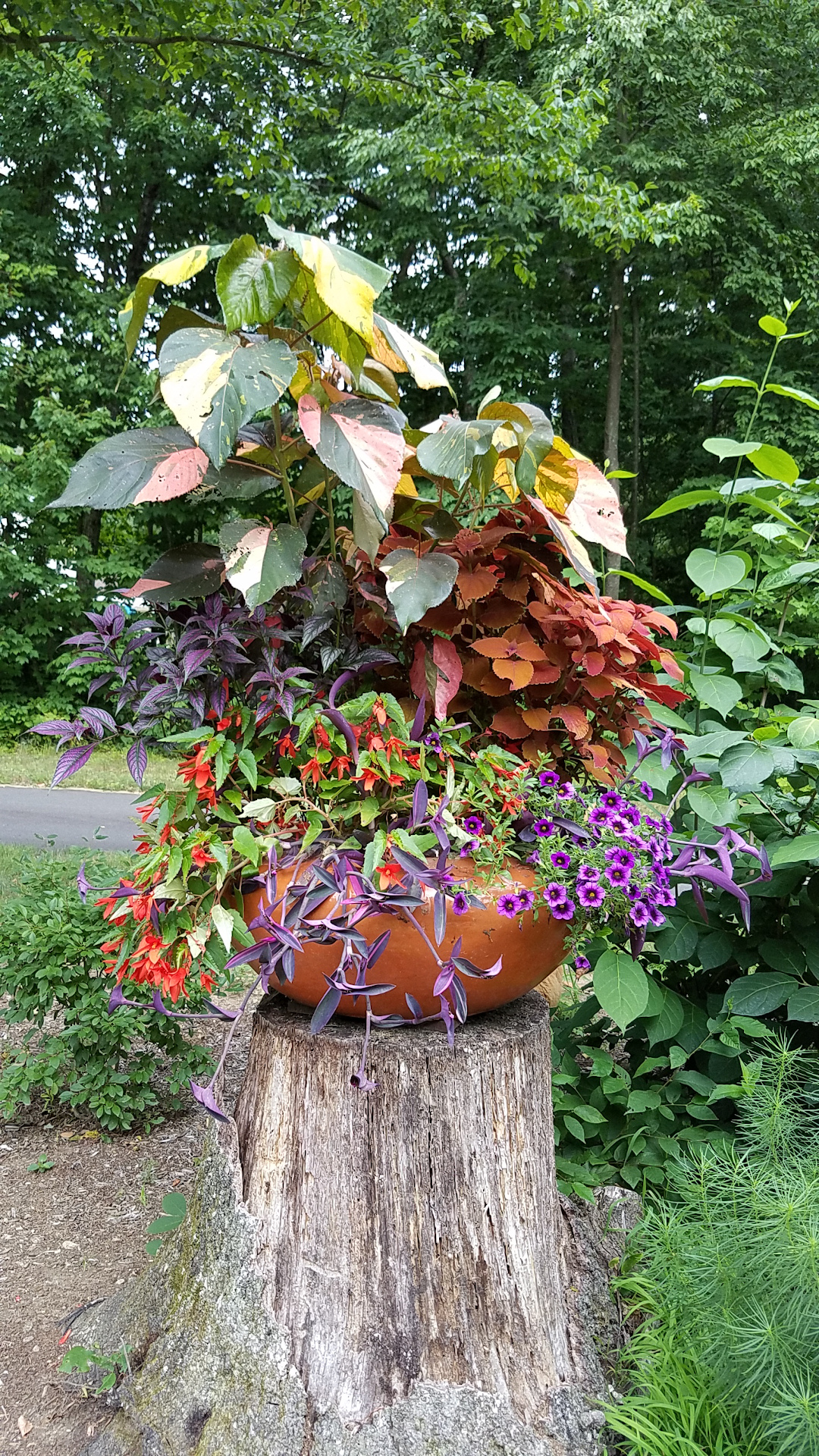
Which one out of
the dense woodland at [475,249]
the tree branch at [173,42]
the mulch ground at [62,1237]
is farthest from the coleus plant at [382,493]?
the dense woodland at [475,249]

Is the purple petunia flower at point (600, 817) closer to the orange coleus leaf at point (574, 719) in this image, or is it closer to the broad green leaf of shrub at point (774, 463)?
the orange coleus leaf at point (574, 719)

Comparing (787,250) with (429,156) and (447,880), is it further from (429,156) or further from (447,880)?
(447,880)

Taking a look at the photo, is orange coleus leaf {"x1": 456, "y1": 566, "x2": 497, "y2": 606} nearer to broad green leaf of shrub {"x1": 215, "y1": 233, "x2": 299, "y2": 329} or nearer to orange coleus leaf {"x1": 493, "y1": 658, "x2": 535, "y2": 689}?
orange coleus leaf {"x1": 493, "y1": 658, "x2": 535, "y2": 689}

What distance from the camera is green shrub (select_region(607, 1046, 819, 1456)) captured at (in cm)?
109

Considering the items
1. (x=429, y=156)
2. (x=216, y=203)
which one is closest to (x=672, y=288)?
(x=216, y=203)

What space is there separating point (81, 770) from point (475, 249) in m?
8.10

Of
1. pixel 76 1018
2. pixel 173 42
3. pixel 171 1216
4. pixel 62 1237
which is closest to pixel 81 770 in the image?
pixel 173 42

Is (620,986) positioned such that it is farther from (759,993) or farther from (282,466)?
(282,466)

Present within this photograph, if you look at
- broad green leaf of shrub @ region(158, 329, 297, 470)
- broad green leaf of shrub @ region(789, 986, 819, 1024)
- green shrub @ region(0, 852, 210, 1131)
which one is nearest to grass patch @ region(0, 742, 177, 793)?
green shrub @ region(0, 852, 210, 1131)

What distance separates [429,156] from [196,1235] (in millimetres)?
5054

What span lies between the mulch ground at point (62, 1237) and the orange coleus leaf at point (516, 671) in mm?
1309

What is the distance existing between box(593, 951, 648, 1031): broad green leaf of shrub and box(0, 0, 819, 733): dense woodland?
7397 millimetres

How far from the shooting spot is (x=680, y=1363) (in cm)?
130

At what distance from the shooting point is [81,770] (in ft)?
31.8
